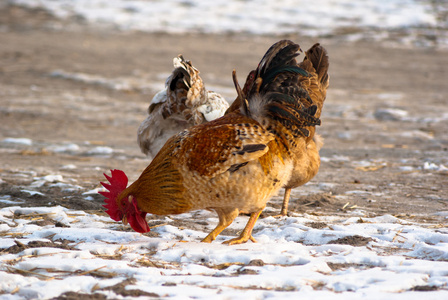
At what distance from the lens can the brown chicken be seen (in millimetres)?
4555

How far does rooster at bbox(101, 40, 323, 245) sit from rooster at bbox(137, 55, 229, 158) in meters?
1.04

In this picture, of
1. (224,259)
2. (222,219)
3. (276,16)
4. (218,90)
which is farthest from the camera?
(276,16)

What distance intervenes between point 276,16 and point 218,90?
458 inches

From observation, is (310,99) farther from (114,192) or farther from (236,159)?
(114,192)

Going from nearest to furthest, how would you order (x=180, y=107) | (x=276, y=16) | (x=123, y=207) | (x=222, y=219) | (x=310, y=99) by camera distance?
(x=123, y=207)
(x=222, y=219)
(x=310, y=99)
(x=180, y=107)
(x=276, y=16)

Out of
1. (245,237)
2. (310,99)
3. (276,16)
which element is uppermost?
(276,16)

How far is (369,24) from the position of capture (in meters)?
20.9

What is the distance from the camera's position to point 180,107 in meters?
5.48

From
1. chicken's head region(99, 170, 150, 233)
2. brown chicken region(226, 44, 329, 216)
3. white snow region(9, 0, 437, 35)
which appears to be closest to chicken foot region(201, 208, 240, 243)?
chicken's head region(99, 170, 150, 233)

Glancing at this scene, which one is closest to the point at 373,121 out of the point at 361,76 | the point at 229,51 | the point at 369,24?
→ the point at 361,76

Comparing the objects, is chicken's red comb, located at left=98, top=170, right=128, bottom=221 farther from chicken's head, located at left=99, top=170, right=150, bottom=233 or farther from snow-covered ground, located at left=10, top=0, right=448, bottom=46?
snow-covered ground, located at left=10, top=0, right=448, bottom=46

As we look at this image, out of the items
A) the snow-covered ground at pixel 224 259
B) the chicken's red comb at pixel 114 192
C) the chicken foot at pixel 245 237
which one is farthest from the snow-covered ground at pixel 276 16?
the chicken's red comb at pixel 114 192

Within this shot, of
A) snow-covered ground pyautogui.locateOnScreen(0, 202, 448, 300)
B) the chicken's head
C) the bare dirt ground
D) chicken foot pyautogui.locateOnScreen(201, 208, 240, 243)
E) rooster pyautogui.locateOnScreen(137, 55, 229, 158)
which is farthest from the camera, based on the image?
the bare dirt ground

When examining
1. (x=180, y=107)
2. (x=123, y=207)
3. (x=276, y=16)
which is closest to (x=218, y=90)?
(x=180, y=107)
